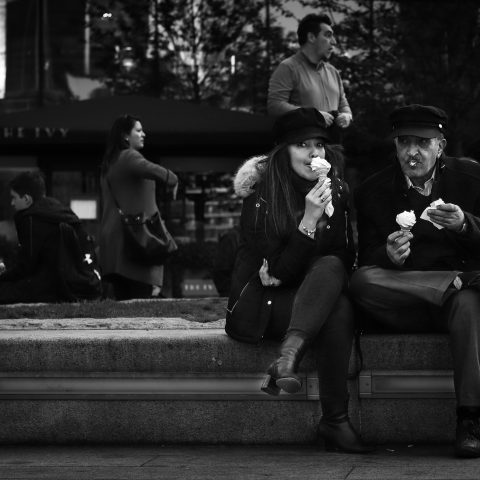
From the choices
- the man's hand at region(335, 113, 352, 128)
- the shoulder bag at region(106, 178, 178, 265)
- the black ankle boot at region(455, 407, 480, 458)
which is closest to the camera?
the black ankle boot at region(455, 407, 480, 458)

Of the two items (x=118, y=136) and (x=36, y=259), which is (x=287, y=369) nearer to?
(x=36, y=259)

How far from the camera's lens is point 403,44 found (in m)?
13.3

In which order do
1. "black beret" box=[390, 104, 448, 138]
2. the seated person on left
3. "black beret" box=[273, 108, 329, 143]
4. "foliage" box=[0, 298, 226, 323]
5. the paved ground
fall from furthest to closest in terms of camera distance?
the seated person on left, "foliage" box=[0, 298, 226, 323], "black beret" box=[273, 108, 329, 143], "black beret" box=[390, 104, 448, 138], the paved ground

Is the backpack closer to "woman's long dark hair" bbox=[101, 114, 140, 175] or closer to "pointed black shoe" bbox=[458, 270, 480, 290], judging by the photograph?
"woman's long dark hair" bbox=[101, 114, 140, 175]

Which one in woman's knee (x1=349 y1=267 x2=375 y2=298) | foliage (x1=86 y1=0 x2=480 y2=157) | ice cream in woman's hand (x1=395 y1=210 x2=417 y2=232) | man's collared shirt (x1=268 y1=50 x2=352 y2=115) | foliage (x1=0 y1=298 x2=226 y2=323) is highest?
foliage (x1=86 y1=0 x2=480 y2=157)

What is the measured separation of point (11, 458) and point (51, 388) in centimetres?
38

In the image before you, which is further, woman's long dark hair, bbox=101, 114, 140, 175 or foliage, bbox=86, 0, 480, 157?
foliage, bbox=86, 0, 480, 157

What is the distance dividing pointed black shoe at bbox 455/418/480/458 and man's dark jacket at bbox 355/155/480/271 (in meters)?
0.77

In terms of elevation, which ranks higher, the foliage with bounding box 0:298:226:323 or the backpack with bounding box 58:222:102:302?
the backpack with bounding box 58:222:102:302

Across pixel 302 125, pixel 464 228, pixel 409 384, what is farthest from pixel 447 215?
pixel 302 125

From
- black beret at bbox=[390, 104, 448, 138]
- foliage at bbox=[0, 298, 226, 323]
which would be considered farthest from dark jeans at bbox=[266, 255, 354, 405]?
foliage at bbox=[0, 298, 226, 323]

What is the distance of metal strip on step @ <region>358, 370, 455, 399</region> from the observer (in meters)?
5.21

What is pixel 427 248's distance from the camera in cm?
534

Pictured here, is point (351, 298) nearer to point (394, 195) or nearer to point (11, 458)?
point (394, 195)
